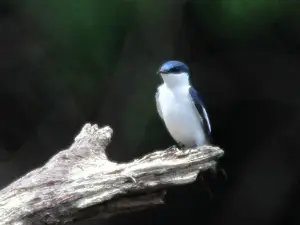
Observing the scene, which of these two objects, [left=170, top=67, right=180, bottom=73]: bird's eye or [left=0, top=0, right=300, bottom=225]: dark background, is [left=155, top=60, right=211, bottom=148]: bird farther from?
[left=0, top=0, right=300, bottom=225]: dark background

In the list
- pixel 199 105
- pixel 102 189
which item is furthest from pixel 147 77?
pixel 102 189

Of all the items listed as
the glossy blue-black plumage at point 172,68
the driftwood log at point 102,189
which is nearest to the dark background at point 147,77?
the glossy blue-black plumage at point 172,68

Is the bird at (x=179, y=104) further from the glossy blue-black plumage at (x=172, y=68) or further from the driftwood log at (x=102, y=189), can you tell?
the driftwood log at (x=102, y=189)

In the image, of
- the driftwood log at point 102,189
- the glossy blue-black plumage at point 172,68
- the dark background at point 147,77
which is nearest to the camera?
the driftwood log at point 102,189

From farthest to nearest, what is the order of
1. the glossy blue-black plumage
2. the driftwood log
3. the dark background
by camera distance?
1. the dark background
2. the glossy blue-black plumage
3. the driftwood log

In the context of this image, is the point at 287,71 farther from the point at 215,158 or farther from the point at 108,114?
the point at 215,158

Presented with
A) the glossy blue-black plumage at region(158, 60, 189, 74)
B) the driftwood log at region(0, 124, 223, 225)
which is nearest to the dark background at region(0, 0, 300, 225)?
the glossy blue-black plumage at region(158, 60, 189, 74)

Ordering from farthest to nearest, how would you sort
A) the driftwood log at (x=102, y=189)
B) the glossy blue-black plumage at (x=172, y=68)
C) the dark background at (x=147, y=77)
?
the dark background at (x=147, y=77), the glossy blue-black plumage at (x=172, y=68), the driftwood log at (x=102, y=189)
